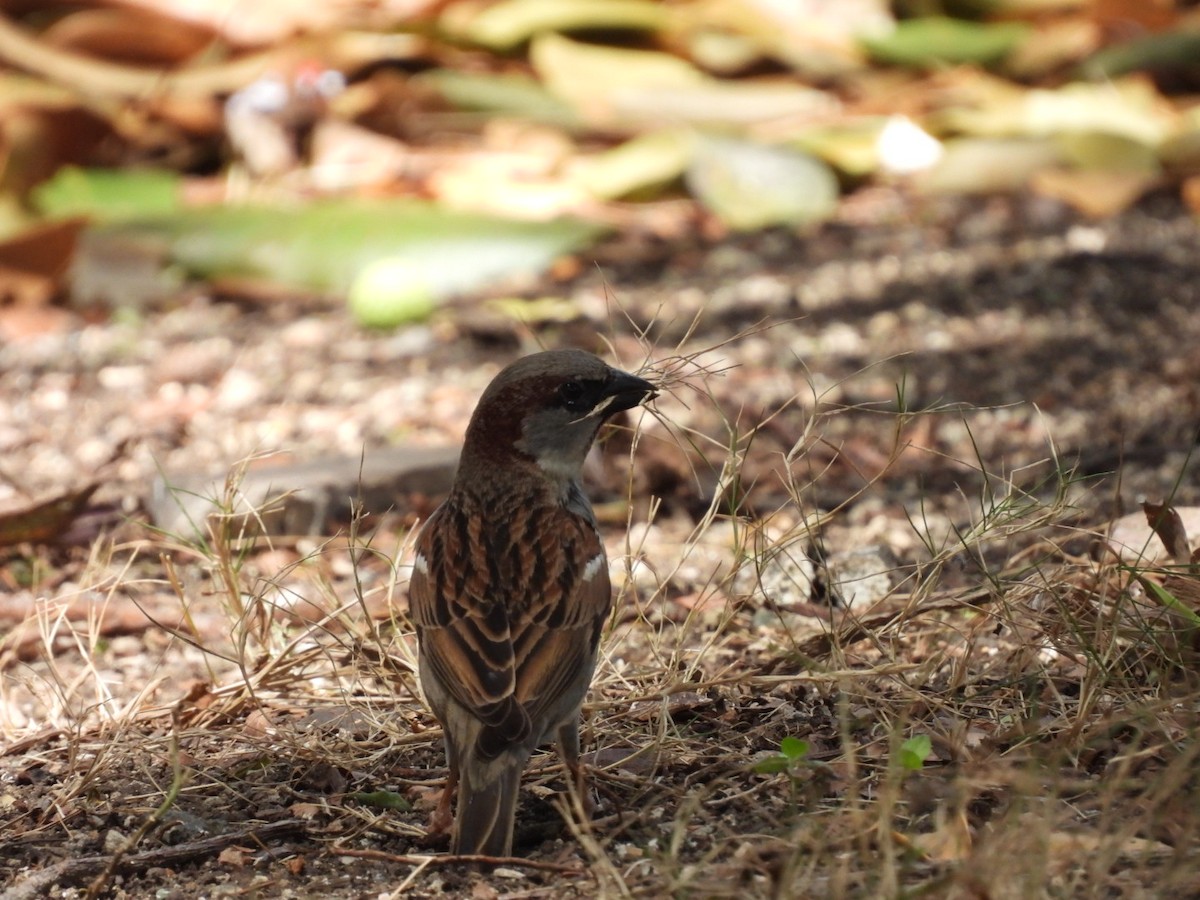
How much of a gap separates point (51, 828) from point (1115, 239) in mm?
5715

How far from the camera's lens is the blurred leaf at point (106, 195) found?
319 inches

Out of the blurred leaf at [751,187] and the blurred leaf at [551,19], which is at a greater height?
the blurred leaf at [551,19]

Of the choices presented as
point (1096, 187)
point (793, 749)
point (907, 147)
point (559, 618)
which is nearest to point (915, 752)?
point (793, 749)

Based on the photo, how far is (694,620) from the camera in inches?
161

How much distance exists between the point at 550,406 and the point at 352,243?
3937 millimetres

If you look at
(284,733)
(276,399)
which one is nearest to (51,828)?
(284,733)

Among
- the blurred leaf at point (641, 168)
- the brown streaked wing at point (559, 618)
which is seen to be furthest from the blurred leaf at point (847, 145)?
the brown streaked wing at point (559, 618)

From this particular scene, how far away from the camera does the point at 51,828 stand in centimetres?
346

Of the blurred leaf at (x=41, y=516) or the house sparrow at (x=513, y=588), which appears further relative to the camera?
the blurred leaf at (x=41, y=516)

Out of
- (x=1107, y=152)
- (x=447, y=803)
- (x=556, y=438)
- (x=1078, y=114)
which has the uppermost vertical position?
(x=556, y=438)

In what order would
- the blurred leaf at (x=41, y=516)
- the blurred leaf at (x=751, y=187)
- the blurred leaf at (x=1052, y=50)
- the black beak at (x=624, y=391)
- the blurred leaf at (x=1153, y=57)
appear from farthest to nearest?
the blurred leaf at (x=1052, y=50)
the blurred leaf at (x=1153, y=57)
the blurred leaf at (x=751, y=187)
the blurred leaf at (x=41, y=516)
the black beak at (x=624, y=391)

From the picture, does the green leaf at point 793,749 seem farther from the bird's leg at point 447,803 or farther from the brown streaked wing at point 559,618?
the bird's leg at point 447,803

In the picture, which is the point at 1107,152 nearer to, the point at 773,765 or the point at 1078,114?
the point at 1078,114

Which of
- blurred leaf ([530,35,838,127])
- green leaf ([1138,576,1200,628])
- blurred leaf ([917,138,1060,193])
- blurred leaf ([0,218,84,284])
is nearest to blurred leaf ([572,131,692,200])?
blurred leaf ([530,35,838,127])
